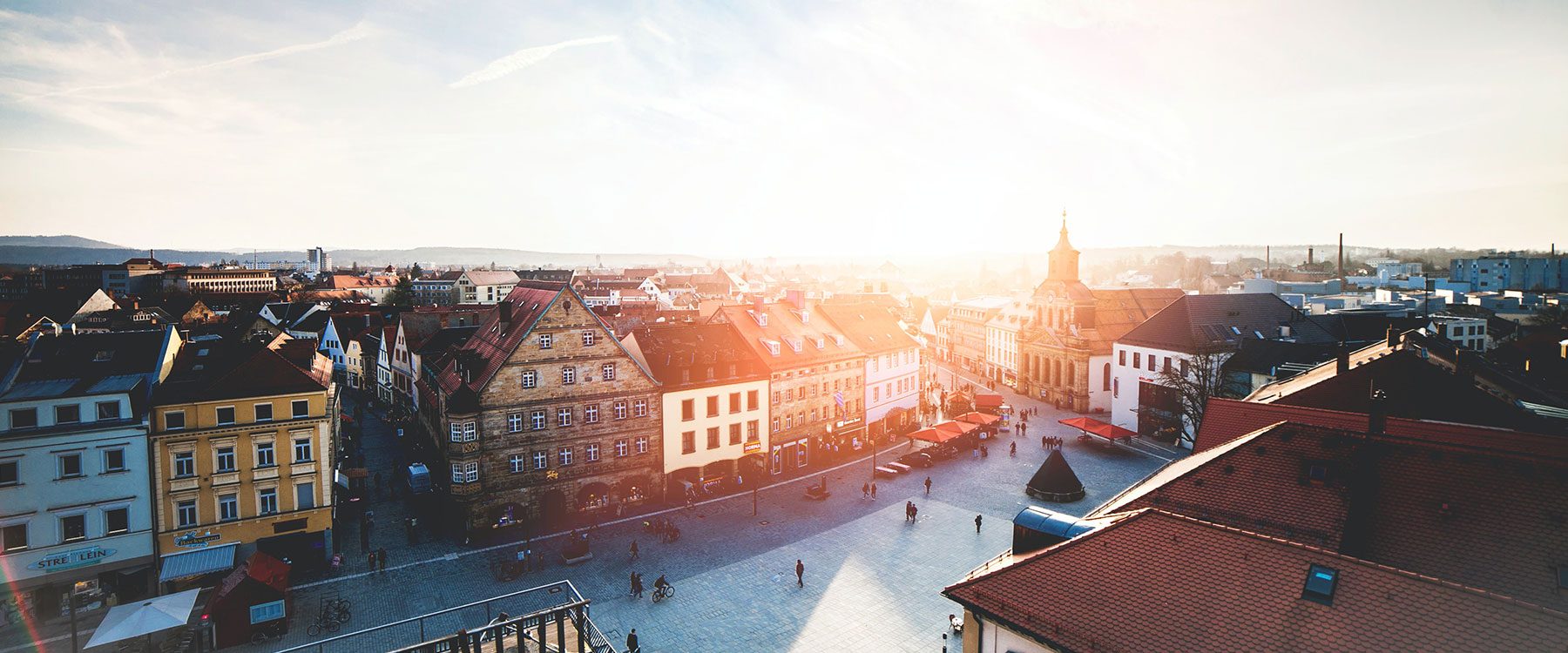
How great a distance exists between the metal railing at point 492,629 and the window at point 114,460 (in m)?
12.6

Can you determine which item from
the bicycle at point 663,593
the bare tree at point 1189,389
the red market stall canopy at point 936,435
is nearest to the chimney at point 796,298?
the red market stall canopy at point 936,435

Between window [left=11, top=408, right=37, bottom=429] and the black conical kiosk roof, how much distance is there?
46.6 meters

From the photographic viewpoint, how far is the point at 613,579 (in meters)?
30.5

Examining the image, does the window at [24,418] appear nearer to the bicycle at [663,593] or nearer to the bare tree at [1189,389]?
the bicycle at [663,593]

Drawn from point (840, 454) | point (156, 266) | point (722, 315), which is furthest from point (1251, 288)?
point (156, 266)

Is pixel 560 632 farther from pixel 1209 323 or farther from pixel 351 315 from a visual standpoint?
pixel 351 315

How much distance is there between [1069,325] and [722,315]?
40131 millimetres

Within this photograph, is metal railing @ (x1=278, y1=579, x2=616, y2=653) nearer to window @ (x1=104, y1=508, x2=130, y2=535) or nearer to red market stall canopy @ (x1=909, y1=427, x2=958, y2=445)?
window @ (x1=104, y1=508, x2=130, y2=535)

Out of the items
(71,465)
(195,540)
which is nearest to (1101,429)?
(195,540)

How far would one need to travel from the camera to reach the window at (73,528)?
1101 inches

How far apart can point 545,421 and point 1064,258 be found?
64.7 metres

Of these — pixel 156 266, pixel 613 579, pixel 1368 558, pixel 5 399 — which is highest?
pixel 156 266

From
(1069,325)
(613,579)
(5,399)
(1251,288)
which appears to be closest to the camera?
(5,399)

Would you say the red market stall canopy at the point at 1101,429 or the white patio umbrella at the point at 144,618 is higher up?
the red market stall canopy at the point at 1101,429
